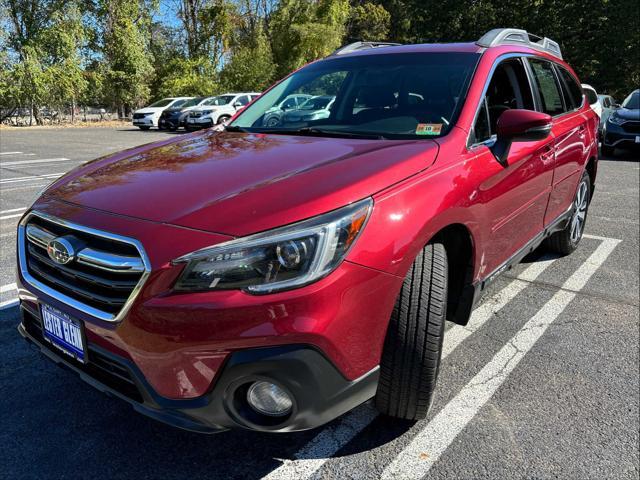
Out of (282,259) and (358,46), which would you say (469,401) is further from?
(358,46)

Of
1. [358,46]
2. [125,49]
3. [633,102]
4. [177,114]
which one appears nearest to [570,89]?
[358,46]

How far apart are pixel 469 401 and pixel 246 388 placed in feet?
4.45

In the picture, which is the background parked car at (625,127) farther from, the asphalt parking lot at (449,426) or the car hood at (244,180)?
the car hood at (244,180)

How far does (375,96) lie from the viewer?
3080 millimetres

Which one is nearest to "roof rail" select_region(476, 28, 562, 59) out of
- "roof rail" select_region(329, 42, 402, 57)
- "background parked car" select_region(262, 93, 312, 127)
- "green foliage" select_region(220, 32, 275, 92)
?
"roof rail" select_region(329, 42, 402, 57)

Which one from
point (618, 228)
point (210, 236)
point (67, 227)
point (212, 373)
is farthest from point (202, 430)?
point (618, 228)

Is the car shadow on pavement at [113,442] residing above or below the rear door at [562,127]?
below

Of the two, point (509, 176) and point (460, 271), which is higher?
point (509, 176)

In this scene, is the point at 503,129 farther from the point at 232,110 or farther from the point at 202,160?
the point at 232,110

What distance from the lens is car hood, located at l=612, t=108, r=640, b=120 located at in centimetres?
1162

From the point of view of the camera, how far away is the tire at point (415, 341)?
200 centimetres

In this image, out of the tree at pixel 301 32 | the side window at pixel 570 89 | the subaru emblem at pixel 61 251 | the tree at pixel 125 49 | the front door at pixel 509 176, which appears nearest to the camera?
the subaru emblem at pixel 61 251

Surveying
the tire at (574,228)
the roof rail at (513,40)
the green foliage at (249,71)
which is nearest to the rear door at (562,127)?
the roof rail at (513,40)

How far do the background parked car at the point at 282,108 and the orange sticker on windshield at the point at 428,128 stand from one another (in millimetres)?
951
